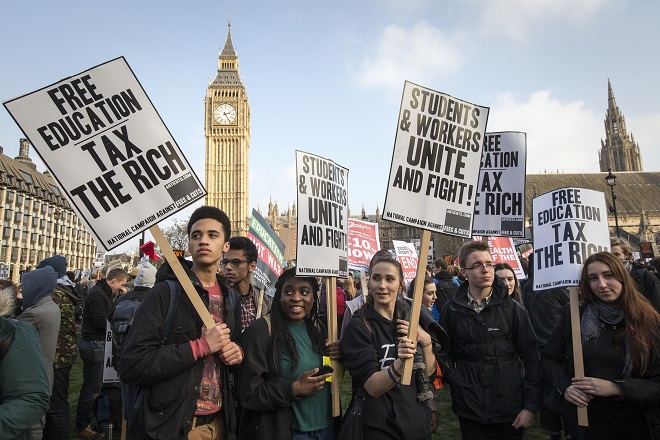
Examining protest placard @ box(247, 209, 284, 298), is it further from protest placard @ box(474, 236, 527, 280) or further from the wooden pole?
protest placard @ box(474, 236, 527, 280)

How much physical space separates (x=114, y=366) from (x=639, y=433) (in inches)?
192

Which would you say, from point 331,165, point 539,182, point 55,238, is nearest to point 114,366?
point 331,165

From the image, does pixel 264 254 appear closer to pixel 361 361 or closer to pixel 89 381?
pixel 89 381

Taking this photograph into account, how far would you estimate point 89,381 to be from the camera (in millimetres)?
5867

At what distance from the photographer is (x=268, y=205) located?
82125 millimetres

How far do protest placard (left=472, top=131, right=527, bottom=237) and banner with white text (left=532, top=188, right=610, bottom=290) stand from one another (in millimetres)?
1002

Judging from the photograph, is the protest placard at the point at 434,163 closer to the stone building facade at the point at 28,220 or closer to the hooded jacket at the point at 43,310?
the hooded jacket at the point at 43,310

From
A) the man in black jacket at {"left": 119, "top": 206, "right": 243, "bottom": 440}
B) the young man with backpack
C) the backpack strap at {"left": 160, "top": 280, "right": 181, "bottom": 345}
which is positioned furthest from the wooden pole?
the young man with backpack

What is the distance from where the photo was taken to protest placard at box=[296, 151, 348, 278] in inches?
137

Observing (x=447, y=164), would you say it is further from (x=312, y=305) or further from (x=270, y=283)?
(x=270, y=283)

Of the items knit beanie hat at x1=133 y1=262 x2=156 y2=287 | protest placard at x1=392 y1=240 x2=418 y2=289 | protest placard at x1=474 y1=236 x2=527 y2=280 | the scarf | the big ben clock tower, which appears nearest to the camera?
the scarf

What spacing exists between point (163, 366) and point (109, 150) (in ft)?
4.53

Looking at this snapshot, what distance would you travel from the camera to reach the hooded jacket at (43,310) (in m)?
3.82

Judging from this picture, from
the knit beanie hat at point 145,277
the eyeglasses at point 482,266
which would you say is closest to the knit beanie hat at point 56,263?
the knit beanie hat at point 145,277
